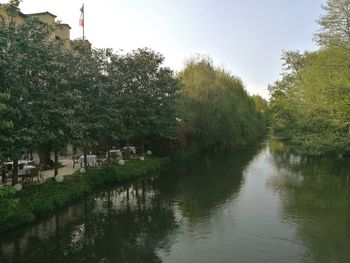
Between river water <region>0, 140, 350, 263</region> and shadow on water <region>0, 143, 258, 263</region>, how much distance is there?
3 cm

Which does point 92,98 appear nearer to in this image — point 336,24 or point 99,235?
point 99,235

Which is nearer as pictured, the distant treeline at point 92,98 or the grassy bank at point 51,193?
the grassy bank at point 51,193

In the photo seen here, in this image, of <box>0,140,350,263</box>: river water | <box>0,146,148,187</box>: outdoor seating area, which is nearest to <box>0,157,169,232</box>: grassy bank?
<box>0,140,350,263</box>: river water

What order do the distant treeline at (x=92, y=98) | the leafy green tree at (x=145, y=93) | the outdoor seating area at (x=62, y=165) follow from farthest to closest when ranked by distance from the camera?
1. the leafy green tree at (x=145, y=93)
2. the outdoor seating area at (x=62, y=165)
3. the distant treeline at (x=92, y=98)

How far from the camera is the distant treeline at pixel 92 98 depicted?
16344 millimetres

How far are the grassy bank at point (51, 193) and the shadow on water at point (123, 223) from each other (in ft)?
1.71

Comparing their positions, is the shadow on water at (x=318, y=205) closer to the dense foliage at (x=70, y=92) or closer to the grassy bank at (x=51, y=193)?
the grassy bank at (x=51, y=193)

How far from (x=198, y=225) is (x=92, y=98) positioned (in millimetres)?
11368

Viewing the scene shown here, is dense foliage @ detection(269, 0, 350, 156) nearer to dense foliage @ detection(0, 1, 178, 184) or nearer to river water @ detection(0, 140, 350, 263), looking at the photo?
river water @ detection(0, 140, 350, 263)

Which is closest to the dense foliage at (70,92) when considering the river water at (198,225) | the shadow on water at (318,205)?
the river water at (198,225)

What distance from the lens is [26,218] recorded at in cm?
1650

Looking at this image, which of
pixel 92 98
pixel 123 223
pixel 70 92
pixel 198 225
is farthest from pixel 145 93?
pixel 198 225

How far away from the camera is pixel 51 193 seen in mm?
19188

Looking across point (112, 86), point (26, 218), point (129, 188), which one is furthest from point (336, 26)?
point (26, 218)
